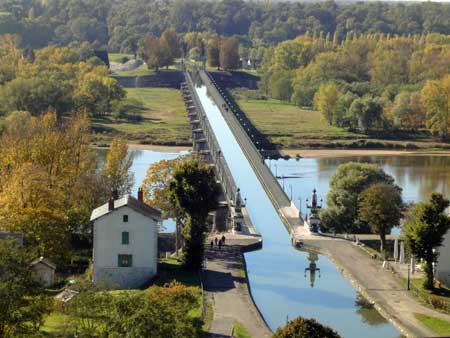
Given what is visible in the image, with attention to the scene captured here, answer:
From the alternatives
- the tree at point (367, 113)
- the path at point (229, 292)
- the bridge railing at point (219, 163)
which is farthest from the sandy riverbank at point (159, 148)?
the path at point (229, 292)

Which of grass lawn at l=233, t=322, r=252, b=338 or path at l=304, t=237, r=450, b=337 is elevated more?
grass lawn at l=233, t=322, r=252, b=338

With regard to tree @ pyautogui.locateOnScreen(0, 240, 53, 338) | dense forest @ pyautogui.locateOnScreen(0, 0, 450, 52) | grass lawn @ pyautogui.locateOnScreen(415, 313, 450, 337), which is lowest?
grass lawn @ pyautogui.locateOnScreen(415, 313, 450, 337)

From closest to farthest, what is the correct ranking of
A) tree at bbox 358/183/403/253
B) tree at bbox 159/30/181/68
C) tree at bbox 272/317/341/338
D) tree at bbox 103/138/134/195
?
1. tree at bbox 272/317/341/338
2. tree at bbox 358/183/403/253
3. tree at bbox 103/138/134/195
4. tree at bbox 159/30/181/68

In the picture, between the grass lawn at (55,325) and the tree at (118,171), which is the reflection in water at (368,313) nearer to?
the grass lawn at (55,325)

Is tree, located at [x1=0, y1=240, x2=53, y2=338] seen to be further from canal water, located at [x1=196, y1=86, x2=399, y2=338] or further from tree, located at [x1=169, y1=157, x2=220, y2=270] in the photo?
tree, located at [x1=169, y1=157, x2=220, y2=270]

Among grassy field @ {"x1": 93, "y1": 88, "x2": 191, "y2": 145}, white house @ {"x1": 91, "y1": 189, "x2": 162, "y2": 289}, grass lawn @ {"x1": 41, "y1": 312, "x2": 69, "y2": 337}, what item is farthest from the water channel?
grassy field @ {"x1": 93, "y1": 88, "x2": 191, "y2": 145}

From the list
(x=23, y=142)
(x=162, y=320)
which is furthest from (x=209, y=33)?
(x=162, y=320)

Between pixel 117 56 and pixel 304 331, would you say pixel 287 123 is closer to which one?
pixel 117 56

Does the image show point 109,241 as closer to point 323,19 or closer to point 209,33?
point 209,33
